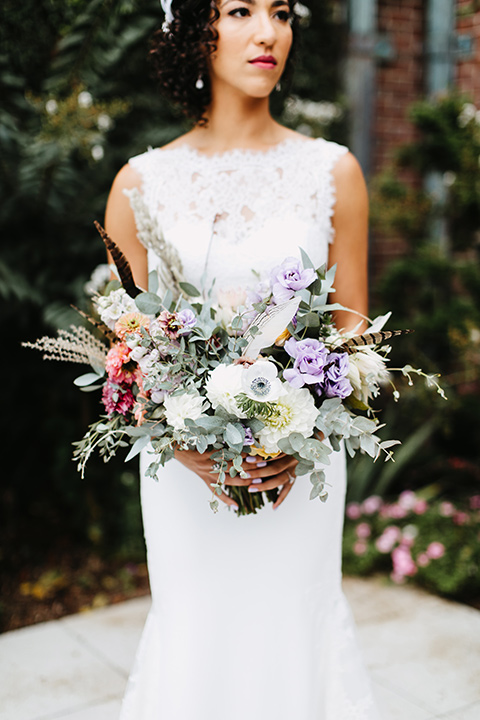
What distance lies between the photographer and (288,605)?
80.9 inches

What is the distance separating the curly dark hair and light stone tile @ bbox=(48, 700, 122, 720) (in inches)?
85.9

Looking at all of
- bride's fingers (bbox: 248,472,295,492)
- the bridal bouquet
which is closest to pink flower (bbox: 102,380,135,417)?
the bridal bouquet

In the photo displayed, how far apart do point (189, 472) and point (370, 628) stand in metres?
1.82

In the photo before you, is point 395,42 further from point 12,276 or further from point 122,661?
point 122,661

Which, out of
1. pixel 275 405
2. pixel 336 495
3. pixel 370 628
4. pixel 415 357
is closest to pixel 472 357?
pixel 415 357

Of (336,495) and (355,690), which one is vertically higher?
(336,495)

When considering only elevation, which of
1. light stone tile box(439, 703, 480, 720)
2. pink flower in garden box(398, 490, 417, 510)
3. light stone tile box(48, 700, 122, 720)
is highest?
pink flower in garden box(398, 490, 417, 510)

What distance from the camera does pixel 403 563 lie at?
376 centimetres

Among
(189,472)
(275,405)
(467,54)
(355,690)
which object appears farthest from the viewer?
(467,54)

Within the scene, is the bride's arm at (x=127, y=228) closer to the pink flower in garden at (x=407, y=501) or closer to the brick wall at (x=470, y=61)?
the pink flower in garden at (x=407, y=501)

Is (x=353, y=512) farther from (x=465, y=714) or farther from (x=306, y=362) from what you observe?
(x=306, y=362)

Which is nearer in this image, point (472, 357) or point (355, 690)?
point (355, 690)

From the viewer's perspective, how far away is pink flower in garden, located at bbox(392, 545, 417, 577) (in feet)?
12.3

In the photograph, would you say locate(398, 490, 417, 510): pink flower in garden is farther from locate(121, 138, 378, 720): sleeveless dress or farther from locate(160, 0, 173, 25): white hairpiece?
locate(160, 0, 173, 25): white hairpiece
